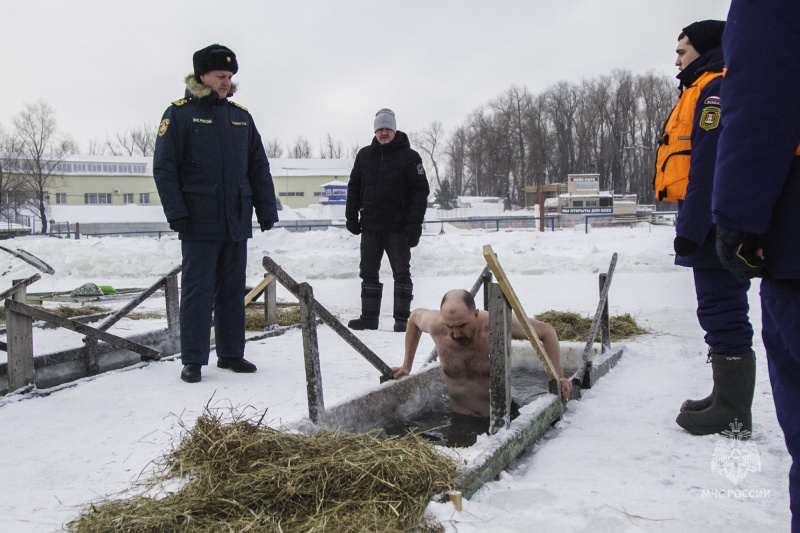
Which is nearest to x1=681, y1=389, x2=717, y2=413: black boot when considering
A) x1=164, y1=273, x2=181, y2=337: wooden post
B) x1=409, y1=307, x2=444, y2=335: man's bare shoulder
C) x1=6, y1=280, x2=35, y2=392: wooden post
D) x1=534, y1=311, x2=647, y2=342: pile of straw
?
x1=409, y1=307, x2=444, y2=335: man's bare shoulder

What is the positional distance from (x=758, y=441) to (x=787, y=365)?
1.47 metres

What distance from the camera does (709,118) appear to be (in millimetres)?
2654

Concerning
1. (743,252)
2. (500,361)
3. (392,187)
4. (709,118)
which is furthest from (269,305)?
(743,252)

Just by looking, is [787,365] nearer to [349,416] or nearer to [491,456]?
[491,456]

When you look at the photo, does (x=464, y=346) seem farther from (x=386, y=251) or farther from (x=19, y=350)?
(x=386, y=251)

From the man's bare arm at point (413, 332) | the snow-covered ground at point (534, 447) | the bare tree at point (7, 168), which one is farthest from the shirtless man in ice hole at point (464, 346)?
the bare tree at point (7, 168)

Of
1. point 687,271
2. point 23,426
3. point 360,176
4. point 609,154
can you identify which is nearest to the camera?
point 23,426

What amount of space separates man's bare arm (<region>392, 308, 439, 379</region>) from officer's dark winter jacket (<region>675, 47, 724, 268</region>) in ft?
4.86

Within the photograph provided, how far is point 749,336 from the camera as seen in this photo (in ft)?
9.16

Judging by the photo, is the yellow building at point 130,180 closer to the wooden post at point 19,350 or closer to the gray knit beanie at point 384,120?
the gray knit beanie at point 384,120

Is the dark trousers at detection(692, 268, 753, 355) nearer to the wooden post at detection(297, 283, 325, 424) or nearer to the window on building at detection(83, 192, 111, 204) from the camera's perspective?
the wooden post at detection(297, 283, 325, 424)

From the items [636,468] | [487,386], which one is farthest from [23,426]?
[636,468]

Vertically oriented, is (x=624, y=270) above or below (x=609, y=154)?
below

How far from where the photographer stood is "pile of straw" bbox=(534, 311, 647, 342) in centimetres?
564
